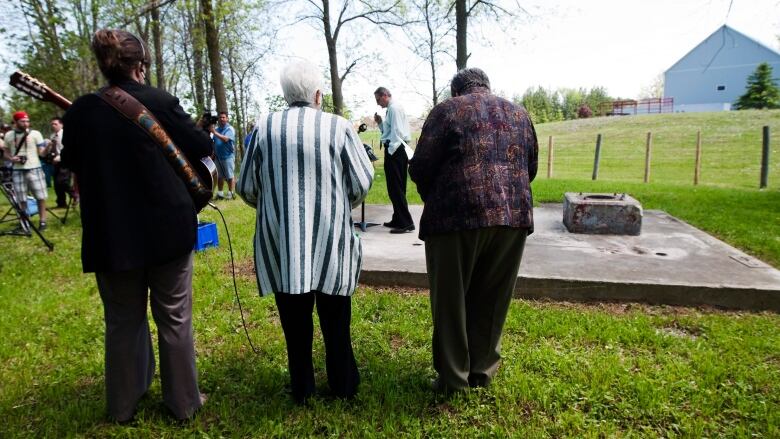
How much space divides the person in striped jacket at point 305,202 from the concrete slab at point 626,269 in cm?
206

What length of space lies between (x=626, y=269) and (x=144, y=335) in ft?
12.9

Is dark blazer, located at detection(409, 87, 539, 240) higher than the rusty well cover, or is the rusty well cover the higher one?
dark blazer, located at detection(409, 87, 539, 240)

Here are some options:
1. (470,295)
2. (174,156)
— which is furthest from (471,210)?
(174,156)

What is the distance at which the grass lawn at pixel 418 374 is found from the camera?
250 centimetres

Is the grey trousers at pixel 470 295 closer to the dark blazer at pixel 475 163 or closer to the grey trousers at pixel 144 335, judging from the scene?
the dark blazer at pixel 475 163

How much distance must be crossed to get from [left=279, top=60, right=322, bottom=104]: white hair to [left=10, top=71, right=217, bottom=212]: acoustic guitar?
0.58 metres

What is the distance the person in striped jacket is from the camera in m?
2.34

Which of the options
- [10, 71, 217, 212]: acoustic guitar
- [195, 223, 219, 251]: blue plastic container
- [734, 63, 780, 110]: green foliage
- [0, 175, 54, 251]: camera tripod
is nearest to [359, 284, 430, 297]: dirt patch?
[10, 71, 217, 212]: acoustic guitar

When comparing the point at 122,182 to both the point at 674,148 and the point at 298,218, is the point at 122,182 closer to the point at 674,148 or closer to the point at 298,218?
the point at 298,218

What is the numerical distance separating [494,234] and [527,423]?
0.98m

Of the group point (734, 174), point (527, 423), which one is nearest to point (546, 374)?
point (527, 423)

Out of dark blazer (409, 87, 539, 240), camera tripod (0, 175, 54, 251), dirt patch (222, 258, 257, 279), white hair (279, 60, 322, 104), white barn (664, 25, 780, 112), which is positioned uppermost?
white barn (664, 25, 780, 112)

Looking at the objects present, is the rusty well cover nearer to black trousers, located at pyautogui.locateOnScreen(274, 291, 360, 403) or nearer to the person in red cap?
black trousers, located at pyautogui.locateOnScreen(274, 291, 360, 403)

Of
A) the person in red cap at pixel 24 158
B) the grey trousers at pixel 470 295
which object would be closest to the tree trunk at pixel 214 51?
the person in red cap at pixel 24 158
